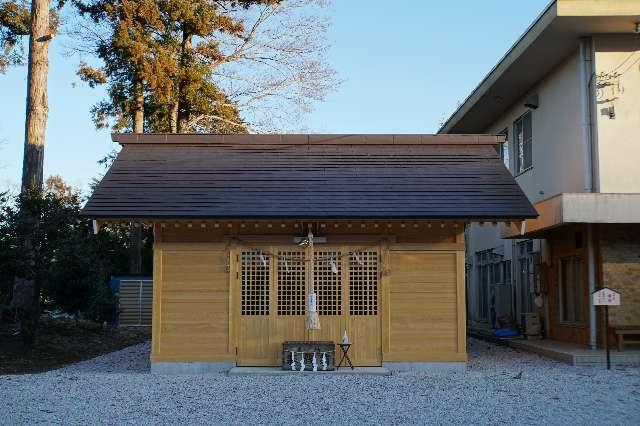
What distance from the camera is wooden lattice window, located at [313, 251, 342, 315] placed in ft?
42.5

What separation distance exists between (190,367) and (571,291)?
924 cm

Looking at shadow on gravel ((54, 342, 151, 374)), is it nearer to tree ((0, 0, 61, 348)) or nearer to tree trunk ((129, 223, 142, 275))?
tree ((0, 0, 61, 348))

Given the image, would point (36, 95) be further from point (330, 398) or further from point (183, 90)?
point (330, 398)

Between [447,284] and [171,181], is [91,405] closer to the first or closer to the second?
[171,181]

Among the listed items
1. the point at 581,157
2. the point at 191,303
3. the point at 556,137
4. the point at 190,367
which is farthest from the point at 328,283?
the point at 556,137

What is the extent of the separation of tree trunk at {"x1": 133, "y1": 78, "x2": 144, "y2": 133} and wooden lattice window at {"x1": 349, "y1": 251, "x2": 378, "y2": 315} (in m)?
14.3

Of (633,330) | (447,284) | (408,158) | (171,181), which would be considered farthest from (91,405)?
(633,330)

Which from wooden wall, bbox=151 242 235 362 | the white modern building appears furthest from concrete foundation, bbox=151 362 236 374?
the white modern building

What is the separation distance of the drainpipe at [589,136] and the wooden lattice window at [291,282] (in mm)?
6391

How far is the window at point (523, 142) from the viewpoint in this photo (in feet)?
64.9

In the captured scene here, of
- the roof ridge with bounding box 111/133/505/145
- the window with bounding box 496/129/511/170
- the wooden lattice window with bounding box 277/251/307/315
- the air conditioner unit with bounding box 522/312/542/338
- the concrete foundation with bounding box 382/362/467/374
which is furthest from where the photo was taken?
the window with bounding box 496/129/511/170

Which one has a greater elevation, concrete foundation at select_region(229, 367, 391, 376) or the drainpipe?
the drainpipe

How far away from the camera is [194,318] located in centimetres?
Result: 1284

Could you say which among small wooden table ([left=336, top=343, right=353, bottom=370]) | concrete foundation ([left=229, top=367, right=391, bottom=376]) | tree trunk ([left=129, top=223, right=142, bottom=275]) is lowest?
concrete foundation ([left=229, top=367, right=391, bottom=376])
